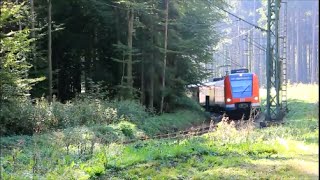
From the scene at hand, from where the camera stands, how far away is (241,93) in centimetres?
2650

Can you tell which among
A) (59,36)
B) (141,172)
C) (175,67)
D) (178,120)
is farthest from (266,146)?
(59,36)

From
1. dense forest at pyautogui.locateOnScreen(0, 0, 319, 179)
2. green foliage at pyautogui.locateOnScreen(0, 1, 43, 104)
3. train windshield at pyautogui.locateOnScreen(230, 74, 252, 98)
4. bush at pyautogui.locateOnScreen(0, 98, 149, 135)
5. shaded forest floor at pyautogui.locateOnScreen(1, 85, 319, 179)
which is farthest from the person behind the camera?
train windshield at pyautogui.locateOnScreen(230, 74, 252, 98)

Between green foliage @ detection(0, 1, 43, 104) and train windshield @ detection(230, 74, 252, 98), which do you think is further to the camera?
train windshield @ detection(230, 74, 252, 98)

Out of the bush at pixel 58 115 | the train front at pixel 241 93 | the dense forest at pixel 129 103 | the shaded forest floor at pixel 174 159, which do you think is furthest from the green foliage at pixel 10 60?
the train front at pixel 241 93

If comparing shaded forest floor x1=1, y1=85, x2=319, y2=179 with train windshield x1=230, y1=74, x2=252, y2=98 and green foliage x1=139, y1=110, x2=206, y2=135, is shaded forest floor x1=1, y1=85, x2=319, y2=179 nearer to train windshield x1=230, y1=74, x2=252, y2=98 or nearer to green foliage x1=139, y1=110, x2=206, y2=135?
green foliage x1=139, y1=110, x2=206, y2=135

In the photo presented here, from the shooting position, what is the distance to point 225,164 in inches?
352

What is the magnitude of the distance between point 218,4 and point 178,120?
9823 mm

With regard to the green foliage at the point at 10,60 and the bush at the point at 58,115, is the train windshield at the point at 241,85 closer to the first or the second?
the bush at the point at 58,115

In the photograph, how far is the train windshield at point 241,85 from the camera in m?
26.5

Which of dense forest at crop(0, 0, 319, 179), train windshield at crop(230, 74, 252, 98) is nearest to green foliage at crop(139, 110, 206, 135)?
dense forest at crop(0, 0, 319, 179)

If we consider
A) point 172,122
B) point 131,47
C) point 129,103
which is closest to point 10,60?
point 129,103

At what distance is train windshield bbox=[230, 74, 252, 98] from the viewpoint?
26453mm

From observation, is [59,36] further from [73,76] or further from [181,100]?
[181,100]

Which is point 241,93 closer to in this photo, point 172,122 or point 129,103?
point 172,122
